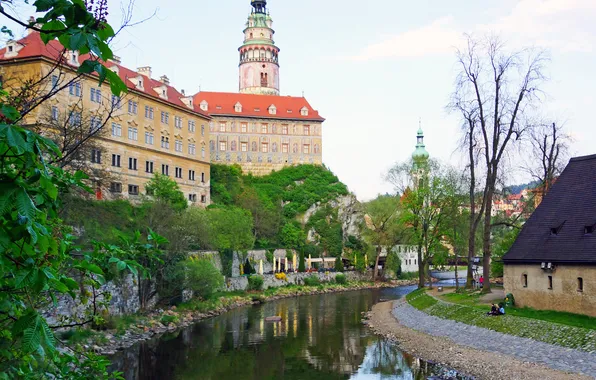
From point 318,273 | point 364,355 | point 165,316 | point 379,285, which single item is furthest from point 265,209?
point 364,355

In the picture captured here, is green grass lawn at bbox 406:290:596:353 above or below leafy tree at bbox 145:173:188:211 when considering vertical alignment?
below

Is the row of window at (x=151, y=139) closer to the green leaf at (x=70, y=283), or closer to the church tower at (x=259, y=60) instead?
the church tower at (x=259, y=60)

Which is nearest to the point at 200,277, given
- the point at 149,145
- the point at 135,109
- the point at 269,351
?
the point at 269,351

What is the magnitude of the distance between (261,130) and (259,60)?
16.3 metres

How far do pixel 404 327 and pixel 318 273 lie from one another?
30628mm

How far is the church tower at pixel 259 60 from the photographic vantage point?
90.4 meters

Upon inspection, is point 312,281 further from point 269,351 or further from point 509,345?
point 509,345

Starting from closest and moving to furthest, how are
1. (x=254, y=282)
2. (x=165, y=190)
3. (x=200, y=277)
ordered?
(x=200, y=277)
(x=165, y=190)
(x=254, y=282)

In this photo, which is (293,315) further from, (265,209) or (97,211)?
(265,209)

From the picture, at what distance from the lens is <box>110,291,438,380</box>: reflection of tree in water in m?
23.1

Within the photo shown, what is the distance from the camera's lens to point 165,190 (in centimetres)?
4984

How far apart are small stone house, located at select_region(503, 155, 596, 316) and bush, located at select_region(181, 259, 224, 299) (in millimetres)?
19754

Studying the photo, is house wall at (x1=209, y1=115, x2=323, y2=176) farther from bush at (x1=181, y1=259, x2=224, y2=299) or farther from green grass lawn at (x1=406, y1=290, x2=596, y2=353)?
green grass lawn at (x1=406, y1=290, x2=596, y2=353)

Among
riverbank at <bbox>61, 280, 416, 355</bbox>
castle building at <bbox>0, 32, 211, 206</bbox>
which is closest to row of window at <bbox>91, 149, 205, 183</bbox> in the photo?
castle building at <bbox>0, 32, 211, 206</bbox>
